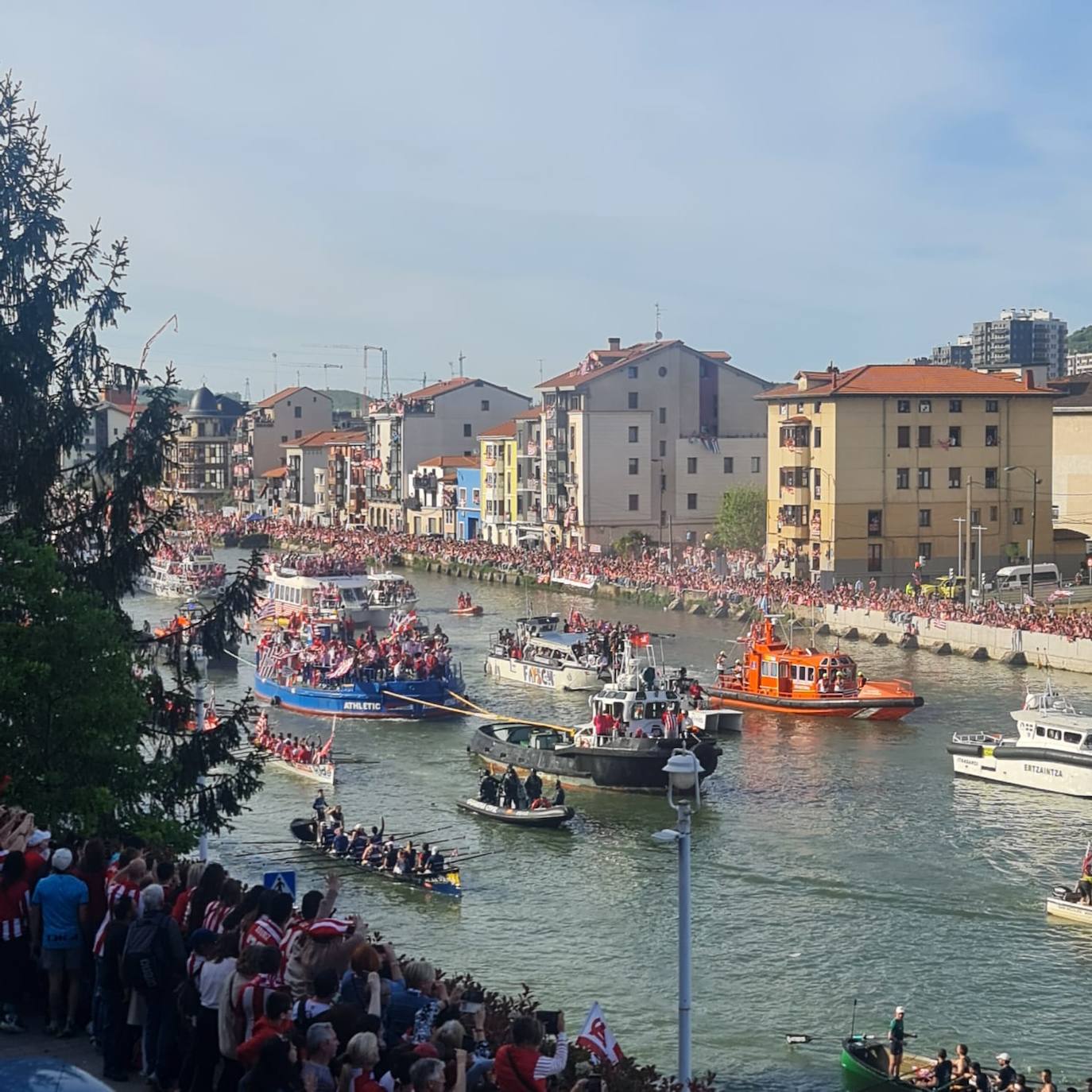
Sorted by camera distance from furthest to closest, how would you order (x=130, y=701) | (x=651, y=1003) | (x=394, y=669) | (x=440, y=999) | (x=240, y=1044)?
1. (x=394, y=669)
2. (x=651, y=1003)
3. (x=130, y=701)
4. (x=440, y=999)
5. (x=240, y=1044)

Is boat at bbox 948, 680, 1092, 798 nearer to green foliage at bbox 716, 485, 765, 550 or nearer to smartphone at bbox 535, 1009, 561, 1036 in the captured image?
smartphone at bbox 535, 1009, 561, 1036

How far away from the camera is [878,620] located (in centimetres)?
5622

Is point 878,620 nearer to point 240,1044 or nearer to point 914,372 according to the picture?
point 914,372

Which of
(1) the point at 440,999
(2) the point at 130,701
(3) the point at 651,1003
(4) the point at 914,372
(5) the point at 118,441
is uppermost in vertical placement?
(4) the point at 914,372

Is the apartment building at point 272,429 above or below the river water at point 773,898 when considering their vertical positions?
above

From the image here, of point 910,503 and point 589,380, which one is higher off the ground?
point 589,380

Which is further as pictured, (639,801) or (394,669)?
(394,669)

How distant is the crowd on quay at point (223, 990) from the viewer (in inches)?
303

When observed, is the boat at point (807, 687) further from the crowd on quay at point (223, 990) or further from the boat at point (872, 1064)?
the crowd on quay at point (223, 990)

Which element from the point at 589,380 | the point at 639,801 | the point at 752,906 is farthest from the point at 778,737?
the point at 589,380

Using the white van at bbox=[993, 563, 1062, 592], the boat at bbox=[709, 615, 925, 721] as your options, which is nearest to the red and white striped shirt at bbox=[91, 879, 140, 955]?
the boat at bbox=[709, 615, 925, 721]

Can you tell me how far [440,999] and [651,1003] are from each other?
11.8 meters

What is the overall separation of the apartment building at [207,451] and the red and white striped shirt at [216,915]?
421ft

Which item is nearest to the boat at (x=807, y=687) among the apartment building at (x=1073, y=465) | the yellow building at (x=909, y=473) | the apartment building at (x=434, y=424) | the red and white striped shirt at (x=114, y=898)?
the yellow building at (x=909, y=473)
